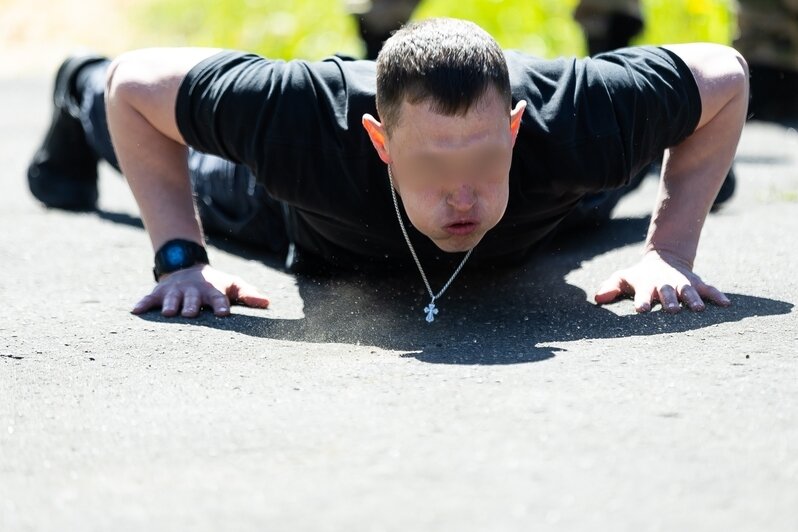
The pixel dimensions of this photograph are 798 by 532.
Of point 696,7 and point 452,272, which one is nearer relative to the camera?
point 452,272

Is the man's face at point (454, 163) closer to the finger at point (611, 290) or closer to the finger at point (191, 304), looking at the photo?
the finger at point (611, 290)

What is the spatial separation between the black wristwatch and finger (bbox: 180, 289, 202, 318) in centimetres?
11

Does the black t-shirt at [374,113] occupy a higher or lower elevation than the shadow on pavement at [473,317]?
higher

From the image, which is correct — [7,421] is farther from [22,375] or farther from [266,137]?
[266,137]

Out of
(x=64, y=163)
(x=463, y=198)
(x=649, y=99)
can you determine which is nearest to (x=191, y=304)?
(x=463, y=198)

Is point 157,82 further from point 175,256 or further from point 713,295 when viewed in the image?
point 713,295

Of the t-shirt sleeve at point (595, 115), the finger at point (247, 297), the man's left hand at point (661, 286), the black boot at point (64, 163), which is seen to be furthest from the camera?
the black boot at point (64, 163)

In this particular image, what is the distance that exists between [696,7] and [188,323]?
16.8ft

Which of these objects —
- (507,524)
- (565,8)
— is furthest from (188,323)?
(565,8)

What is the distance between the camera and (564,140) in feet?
8.65

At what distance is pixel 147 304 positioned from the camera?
2955 millimetres

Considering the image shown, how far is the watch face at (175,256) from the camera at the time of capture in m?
3.01

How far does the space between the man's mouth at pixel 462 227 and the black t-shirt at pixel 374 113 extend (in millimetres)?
199

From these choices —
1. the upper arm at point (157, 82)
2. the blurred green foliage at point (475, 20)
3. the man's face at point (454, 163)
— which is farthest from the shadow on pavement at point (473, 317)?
the blurred green foliage at point (475, 20)
